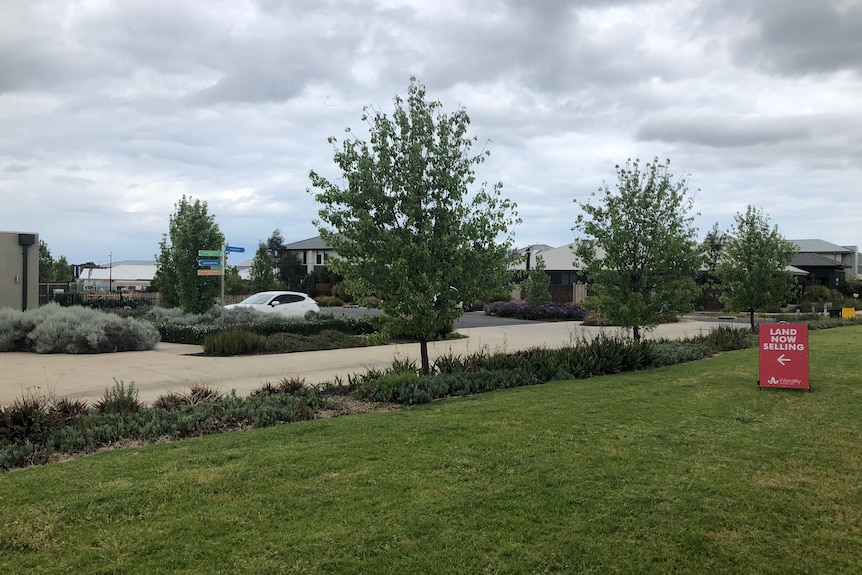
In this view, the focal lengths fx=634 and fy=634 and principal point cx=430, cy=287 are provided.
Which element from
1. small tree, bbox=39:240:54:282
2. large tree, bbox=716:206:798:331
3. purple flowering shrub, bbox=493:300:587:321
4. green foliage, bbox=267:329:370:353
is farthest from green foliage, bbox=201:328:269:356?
small tree, bbox=39:240:54:282

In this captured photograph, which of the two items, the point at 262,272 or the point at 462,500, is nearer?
the point at 462,500

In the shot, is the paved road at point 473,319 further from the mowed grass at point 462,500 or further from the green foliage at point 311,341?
the mowed grass at point 462,500

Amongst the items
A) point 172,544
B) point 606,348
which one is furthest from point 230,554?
point 606,348

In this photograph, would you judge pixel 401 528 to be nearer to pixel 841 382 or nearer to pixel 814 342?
pixel 841 382

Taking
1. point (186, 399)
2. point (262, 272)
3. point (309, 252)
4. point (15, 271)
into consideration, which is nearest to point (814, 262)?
point (262, 272)

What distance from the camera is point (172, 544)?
3695mm

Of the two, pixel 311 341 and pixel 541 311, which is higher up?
pixel 541 311

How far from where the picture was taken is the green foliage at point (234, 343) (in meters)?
14.8

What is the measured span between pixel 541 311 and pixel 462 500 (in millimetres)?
28774

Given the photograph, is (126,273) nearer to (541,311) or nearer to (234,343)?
(541,311)

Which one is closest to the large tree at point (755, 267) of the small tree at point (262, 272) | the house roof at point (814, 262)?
the small tree at point (262, 272)

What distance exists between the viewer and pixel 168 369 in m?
12.2

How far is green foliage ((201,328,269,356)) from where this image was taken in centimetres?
1477

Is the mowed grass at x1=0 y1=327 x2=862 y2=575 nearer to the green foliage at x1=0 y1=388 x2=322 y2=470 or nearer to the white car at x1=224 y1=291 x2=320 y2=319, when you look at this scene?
the green foliage at x1=0 y1=388 x2=322 y2=470
